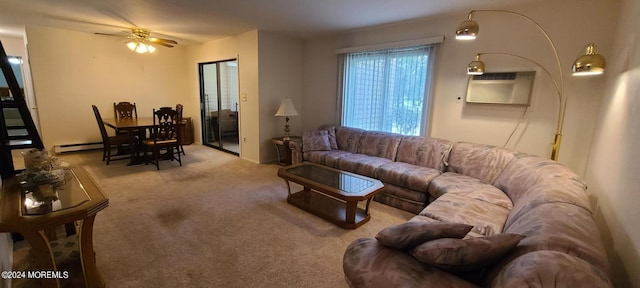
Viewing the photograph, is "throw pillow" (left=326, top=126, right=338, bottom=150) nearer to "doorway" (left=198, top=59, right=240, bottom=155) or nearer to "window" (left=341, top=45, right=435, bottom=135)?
"window" (left=341, top=45, right=435, bottom=135)

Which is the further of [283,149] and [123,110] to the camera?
[123,110]

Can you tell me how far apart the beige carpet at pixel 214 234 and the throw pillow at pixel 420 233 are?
0.76 meters

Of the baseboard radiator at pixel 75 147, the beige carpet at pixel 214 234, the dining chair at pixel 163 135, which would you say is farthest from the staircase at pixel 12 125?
the baseboard radiator at pixel 75 147

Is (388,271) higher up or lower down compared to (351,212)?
higher up

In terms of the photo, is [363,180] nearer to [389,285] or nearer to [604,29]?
[389,285]

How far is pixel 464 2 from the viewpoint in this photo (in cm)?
288

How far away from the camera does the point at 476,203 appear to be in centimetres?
232

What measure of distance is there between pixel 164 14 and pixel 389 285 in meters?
4.20

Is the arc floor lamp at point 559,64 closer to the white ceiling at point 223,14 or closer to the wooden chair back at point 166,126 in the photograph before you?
the white ceiling at point 223,14

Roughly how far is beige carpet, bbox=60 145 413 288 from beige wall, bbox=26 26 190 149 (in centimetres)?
200

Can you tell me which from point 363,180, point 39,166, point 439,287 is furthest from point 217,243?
point 439,287

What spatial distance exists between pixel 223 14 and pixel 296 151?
7.29 ft

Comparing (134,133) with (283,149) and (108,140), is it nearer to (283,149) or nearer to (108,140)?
(108,140)

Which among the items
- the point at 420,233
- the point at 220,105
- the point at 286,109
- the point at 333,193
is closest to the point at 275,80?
the point at 286,109
